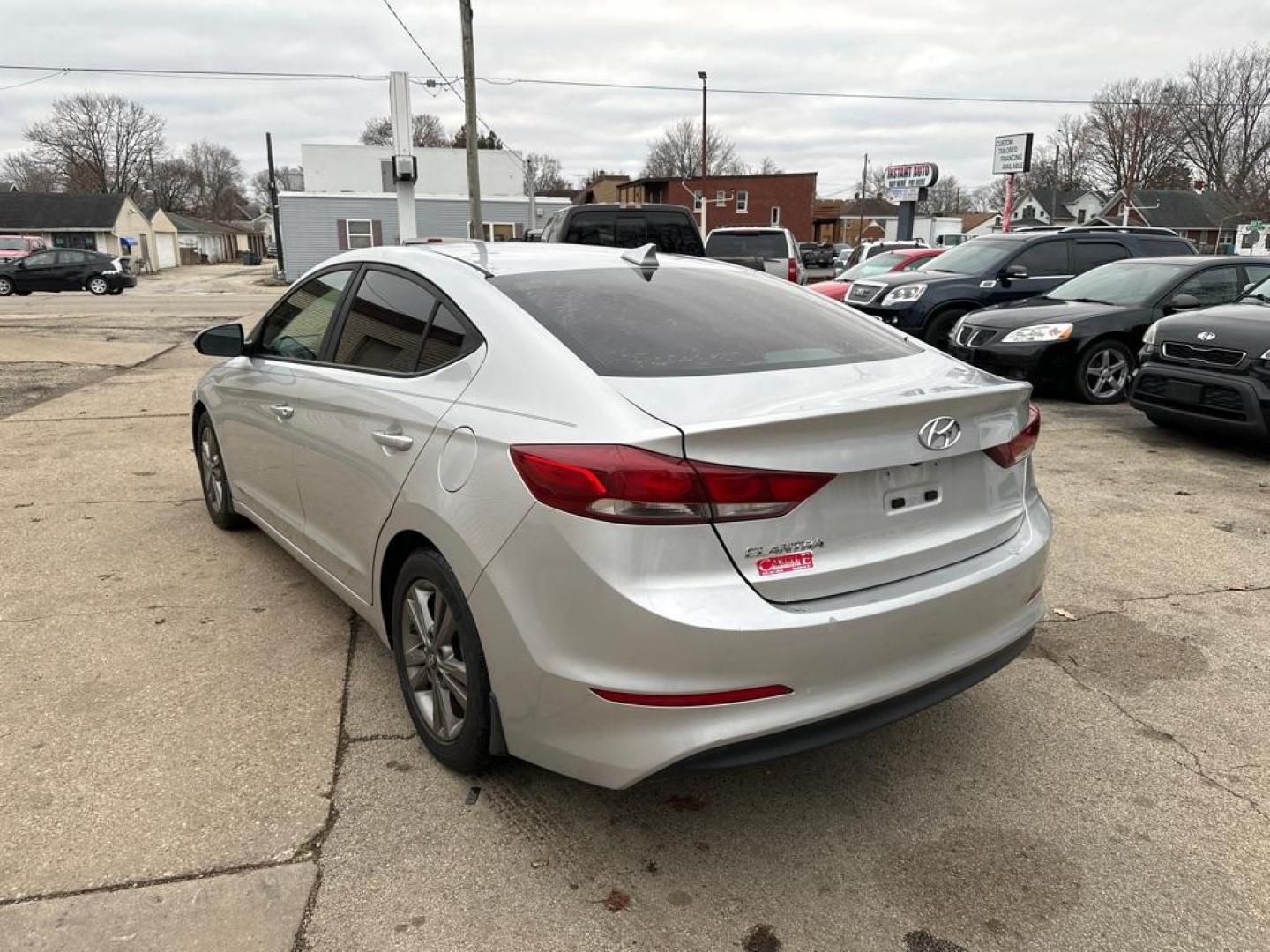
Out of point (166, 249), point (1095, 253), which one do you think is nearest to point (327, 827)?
point (1095, 253)

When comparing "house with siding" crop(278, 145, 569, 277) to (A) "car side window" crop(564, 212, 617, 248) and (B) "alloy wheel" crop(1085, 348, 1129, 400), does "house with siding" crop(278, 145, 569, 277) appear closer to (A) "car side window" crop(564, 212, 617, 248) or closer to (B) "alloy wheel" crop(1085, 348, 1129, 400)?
(A) "car side window" crop(564, 212, 617, 248)

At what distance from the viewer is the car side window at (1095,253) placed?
37.4 feet

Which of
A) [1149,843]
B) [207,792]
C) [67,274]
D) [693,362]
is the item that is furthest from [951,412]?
[67,274]

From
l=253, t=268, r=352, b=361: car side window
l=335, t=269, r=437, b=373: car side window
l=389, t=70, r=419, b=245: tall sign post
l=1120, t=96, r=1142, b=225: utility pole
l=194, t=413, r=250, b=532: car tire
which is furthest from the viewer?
l=1120, t=96, r=1142, b=225: utility pole

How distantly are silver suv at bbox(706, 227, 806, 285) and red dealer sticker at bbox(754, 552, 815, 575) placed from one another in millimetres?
12253

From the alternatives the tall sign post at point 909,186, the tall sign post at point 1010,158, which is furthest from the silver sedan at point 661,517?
the tall sign post at point 909,186

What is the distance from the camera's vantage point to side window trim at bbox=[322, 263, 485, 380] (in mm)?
2768

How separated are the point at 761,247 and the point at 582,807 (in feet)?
42.4

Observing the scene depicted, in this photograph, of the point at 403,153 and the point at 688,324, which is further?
the point at 403,153

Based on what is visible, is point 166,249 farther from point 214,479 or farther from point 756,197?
point 214,479

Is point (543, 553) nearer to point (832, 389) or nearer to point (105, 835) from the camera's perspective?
point (832, 389)

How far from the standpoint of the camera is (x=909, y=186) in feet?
103

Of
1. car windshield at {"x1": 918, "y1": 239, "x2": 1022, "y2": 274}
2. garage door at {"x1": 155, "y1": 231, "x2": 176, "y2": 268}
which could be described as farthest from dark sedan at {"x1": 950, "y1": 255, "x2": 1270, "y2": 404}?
garage door at {"x1": 155, "y1": 231, "x2": 176, "y2": 268}

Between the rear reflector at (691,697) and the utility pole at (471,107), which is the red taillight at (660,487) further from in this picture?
the utility pole at (471,107)
